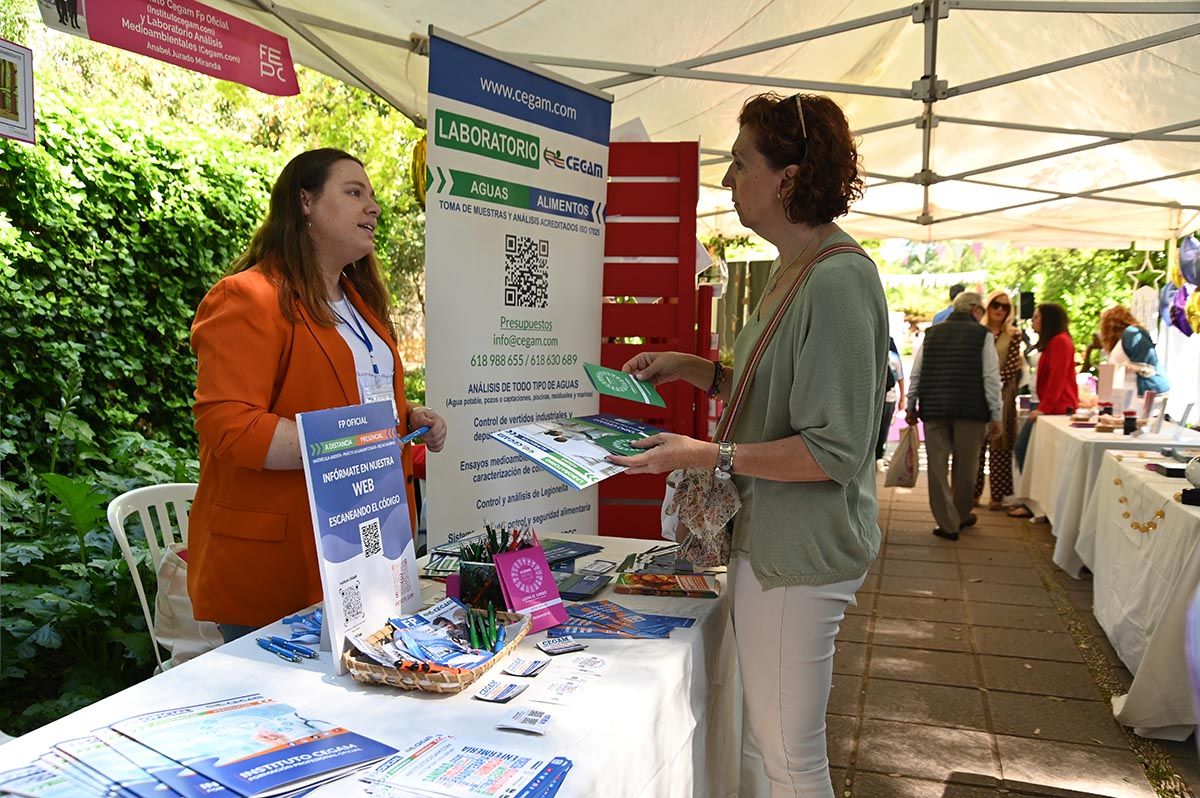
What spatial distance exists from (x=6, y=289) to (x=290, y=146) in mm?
9872

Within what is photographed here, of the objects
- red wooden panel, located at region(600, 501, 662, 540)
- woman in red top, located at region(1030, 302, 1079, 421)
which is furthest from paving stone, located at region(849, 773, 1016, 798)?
woman in red top, located at region(1030, 302, 1079, 421)

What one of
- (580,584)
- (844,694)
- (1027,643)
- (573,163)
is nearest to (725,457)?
(580,584)

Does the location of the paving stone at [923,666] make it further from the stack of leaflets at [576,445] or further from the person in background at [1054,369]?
the person in background at [1054,369]

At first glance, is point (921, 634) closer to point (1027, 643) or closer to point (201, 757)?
point (1027, 643)

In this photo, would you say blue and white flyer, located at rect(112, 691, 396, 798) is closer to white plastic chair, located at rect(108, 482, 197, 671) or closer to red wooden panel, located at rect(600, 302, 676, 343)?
white plastic chair, located at rect(108, 482, 197, 671)

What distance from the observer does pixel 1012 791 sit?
113 inches

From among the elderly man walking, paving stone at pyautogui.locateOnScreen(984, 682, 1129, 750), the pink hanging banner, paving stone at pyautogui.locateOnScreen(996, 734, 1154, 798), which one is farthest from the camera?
the elderly man walking

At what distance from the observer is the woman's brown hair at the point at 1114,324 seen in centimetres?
719

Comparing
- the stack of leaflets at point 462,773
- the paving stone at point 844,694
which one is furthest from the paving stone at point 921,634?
the stack of leaflets at point 462,773

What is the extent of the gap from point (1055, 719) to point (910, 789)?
903 millimetres

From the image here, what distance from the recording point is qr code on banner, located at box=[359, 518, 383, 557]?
1524 millimetres

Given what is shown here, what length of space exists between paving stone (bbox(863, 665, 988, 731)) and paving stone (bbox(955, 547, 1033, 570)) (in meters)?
2.42

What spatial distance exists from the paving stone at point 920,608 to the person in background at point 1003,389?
2.22m

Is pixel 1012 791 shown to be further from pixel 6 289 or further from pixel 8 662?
pixel 6 289
